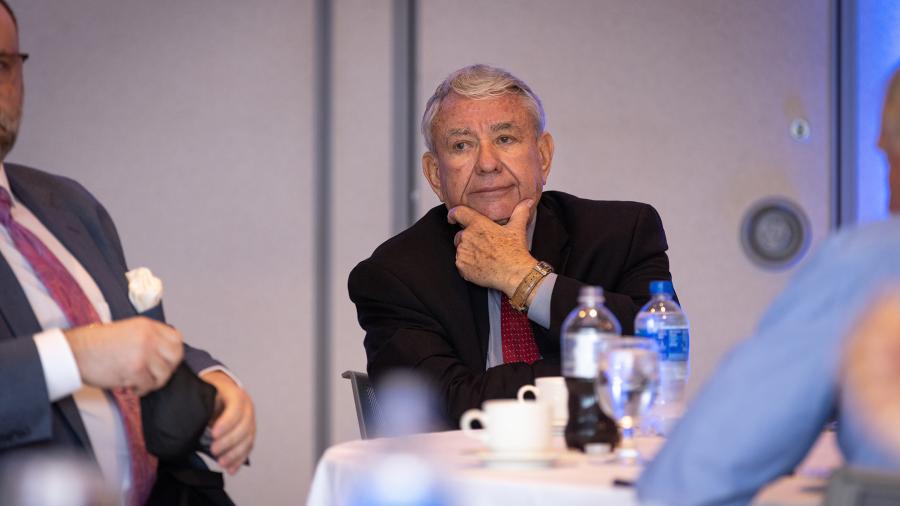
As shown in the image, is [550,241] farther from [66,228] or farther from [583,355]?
[66,228]

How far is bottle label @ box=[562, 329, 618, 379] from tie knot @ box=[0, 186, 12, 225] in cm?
111

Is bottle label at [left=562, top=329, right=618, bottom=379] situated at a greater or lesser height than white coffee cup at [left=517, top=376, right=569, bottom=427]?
greater

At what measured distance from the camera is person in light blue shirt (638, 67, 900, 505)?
1194 mm

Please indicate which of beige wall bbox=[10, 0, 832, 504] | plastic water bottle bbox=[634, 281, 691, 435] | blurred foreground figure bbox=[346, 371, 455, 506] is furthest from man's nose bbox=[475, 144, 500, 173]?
beige wall bbox=[10, 0, 832, 504]

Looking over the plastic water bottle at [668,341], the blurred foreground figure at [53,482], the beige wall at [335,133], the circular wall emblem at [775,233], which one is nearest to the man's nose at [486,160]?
the plastic water bottle at [668,341]

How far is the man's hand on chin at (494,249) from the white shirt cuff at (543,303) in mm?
61

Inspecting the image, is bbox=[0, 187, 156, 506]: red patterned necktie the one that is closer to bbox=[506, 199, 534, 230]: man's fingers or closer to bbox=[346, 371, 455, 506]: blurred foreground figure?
bbox=[346, 371, 455, 506]: blurred foreground figure

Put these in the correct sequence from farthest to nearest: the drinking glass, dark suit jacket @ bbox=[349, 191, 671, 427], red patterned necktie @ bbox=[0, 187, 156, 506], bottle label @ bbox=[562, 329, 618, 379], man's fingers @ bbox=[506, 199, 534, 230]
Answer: man's fingers @ bbox=[506, 199, 534, 230] < dark suit jacket @ bbox=[349, 191, 671, 427] < red patterned necktie @ bbox=[0, 187, 156, 506] < bottle label @ bbox=[562, 329, 618, 379] < the drinking glass

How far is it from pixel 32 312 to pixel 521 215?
1440 mm

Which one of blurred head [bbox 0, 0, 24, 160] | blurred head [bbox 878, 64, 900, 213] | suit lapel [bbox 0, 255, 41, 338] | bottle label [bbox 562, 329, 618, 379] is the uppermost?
blurred head [bbox 0, 0, 24, 160]

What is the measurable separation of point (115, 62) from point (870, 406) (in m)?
4.23

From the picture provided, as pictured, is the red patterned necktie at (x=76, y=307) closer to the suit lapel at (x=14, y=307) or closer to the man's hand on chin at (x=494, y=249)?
the suit lapel at (x=14, y=307)

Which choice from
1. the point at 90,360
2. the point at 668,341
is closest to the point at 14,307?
the point at 90,360

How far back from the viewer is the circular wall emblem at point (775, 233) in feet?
18.1
